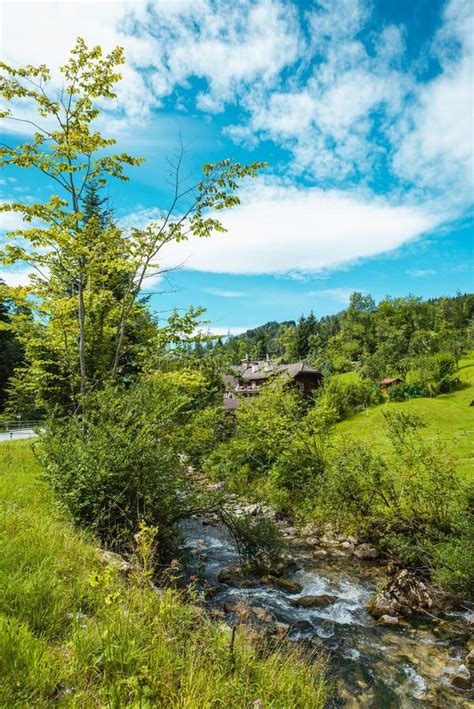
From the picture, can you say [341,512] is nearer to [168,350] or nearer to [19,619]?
[168,350]

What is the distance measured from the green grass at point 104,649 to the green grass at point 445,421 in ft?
38.2

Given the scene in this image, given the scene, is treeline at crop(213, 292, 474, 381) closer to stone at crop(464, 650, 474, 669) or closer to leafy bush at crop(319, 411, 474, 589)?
leafy bush at crop(319, 411, 474, 589)

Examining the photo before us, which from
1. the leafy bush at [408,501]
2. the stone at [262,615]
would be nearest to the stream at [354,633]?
the stone at [262,615]

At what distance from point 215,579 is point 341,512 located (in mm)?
3906

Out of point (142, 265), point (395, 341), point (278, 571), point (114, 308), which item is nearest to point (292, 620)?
point (278, 571)

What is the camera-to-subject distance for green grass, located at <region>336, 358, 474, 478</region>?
57.1 feet

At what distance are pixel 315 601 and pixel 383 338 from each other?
6847cm

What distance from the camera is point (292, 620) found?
7.21 metres

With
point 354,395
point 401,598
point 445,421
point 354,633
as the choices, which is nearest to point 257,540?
point 354,633

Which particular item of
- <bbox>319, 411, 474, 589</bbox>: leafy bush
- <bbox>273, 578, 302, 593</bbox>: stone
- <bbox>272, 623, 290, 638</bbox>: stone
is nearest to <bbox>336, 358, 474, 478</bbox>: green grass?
<bbox>319, 411, 474, 589</bbox>: leafy bush

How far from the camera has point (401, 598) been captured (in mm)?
7723

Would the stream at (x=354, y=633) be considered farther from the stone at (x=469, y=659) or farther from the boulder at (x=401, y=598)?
the boulder at (x=401, y=598)

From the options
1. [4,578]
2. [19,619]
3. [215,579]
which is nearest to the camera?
[19,619]

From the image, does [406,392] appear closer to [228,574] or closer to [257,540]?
[257,540]
